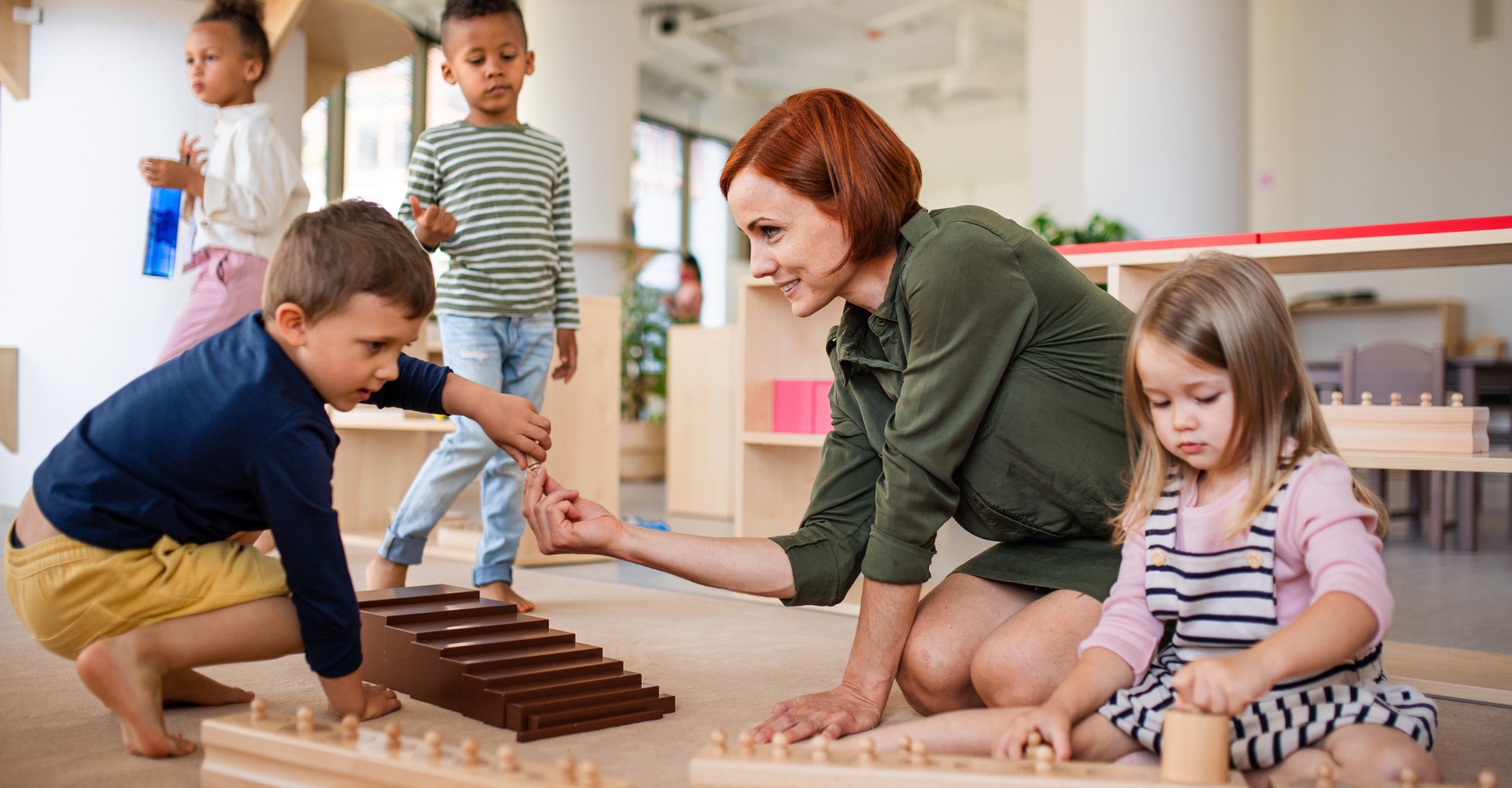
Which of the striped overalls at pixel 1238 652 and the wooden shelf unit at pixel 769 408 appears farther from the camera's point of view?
the wooden shelf unit at pixel 769 408

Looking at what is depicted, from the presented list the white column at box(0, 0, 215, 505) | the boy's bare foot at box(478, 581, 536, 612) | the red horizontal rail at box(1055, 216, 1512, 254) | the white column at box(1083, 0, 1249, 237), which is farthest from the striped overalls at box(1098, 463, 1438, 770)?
the white column at box(1083, 0, 1249, 237)

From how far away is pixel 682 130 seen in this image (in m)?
12.0

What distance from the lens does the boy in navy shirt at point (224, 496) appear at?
1.29 metres

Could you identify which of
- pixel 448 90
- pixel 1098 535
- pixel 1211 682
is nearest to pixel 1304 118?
pixel 448 90

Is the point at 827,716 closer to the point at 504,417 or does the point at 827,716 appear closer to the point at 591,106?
the point at 504,417

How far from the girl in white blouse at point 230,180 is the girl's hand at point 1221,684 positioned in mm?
2026

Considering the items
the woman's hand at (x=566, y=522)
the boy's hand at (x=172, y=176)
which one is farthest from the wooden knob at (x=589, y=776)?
the boy's hand at (x=172, y=176)

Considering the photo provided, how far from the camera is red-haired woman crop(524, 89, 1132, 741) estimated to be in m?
1.37

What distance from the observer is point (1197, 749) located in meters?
0.99

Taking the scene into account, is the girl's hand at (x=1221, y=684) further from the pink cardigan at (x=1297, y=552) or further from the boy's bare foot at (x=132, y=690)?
the boy's bare foot at (x=132, y=690)

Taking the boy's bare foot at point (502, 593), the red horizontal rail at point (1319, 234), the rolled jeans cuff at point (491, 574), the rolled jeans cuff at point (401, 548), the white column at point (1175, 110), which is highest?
the white column at point (1175, 110)

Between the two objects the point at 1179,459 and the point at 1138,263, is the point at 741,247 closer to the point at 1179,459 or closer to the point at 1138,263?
the point at 1138,263

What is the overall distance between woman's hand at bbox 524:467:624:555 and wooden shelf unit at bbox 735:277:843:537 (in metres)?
1.11

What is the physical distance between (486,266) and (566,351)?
309 mm
